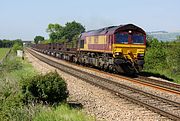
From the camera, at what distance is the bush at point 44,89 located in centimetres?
1304

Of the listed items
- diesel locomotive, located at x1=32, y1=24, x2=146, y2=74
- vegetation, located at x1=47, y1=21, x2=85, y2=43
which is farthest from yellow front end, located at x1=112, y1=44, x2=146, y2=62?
vegetation, located at x1=47, y1=21, x2=85, y2=43

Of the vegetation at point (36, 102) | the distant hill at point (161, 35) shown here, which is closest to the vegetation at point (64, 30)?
the distant hill at point (161, 35)

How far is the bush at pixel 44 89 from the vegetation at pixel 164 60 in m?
15.0

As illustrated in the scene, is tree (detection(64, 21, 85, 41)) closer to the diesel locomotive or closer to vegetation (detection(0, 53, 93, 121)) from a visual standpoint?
the diesel locomotive

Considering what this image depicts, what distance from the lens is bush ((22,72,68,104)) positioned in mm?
13039

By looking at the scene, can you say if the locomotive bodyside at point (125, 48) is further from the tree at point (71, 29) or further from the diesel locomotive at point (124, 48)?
the tree at point (71, 29)

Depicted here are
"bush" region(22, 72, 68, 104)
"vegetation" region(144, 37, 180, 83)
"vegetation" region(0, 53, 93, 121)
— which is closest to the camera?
"vegetation" region(0, 53, 93, 121)

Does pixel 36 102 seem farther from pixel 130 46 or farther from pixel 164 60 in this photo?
pixel 164 60

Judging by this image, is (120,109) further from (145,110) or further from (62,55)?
(62,55)

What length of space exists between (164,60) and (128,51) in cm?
680

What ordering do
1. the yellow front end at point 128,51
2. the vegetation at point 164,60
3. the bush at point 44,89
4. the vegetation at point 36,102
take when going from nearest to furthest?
the vegetation at point 36,102 → the bush at point 44,89 → the yellow front end at point 128,51 → the vegetation at point 164,60

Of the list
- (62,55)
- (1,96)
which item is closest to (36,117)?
(1,96)

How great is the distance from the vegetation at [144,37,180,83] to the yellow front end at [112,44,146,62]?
3134 mm

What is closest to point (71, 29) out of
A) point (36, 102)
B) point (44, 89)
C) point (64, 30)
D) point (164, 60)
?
point (64, 30)
